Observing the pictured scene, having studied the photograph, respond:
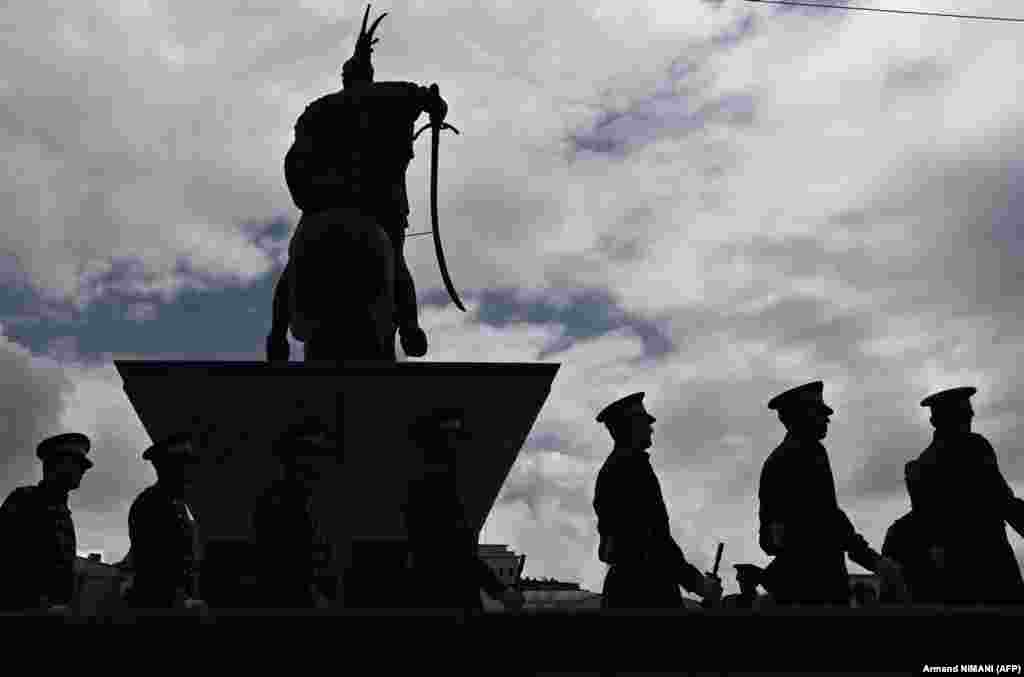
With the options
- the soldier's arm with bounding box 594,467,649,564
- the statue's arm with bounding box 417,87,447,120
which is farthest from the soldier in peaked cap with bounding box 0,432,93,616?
the statue's arm with bounding box 417,87,447,120

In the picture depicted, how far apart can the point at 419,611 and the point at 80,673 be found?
59.8 inches

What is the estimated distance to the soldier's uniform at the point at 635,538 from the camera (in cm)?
638

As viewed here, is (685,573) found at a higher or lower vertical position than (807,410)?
lower

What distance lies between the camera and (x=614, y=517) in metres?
6.55

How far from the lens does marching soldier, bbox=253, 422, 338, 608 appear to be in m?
6.16

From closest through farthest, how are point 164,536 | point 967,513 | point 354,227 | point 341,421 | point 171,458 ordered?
1. point 164,536
2. point 171,458
3. point 967,513
4. point 341,421
5. point 354,227

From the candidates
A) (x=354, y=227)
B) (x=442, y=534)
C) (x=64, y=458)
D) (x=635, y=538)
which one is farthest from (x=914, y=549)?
(x=64, y=458)

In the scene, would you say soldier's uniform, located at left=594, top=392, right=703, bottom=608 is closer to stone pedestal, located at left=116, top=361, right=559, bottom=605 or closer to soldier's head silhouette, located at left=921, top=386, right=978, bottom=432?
stone pedestal, located at left=116, top=361, right=559, bottom=605

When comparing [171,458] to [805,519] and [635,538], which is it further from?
[805,519]

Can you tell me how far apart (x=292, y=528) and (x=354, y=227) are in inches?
122

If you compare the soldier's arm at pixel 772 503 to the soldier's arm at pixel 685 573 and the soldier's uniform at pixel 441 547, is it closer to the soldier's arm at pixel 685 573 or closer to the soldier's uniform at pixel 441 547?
the soldier's arm at pixel 685 573

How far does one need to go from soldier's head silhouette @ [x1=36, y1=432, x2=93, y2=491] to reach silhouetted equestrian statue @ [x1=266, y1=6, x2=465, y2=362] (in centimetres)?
225

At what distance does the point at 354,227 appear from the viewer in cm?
862

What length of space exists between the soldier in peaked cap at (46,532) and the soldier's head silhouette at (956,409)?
222 inches
